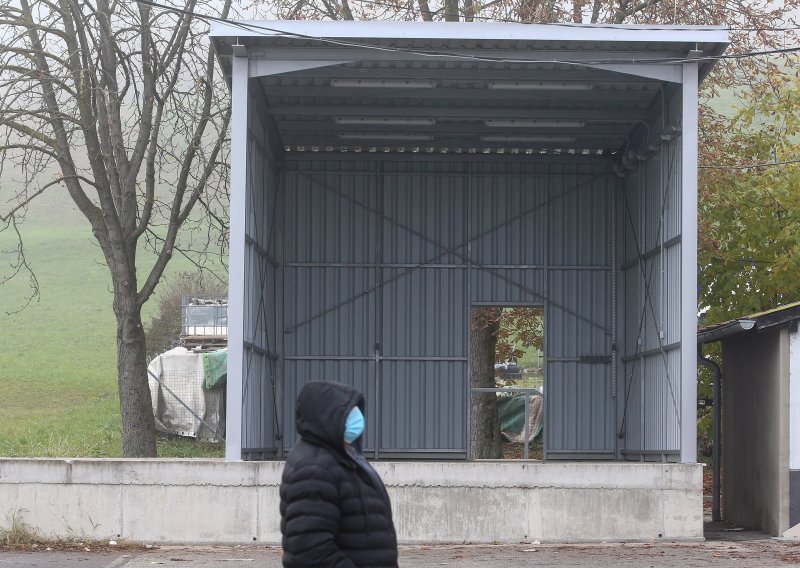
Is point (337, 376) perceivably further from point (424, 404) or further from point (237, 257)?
point (237, 257)

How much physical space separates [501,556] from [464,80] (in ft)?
21.7

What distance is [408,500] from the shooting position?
47.0 ft

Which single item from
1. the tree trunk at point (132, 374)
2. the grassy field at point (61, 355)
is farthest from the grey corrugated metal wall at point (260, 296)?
the grassy field at point (61, 355)

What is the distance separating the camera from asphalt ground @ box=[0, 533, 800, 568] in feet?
41.0

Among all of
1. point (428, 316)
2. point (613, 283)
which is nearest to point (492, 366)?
point (428, 316)

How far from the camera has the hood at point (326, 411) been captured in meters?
4.92

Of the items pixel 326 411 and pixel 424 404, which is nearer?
pixel 326 411

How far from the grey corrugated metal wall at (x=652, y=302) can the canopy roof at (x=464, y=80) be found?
903 millimetres

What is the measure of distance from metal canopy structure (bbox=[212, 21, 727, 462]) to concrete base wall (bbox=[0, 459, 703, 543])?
322 centimetres

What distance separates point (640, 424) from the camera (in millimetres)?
19391

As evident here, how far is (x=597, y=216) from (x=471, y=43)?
6.32 metres

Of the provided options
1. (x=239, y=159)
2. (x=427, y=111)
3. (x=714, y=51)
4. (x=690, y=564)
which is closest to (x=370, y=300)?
(x=427, y=111)

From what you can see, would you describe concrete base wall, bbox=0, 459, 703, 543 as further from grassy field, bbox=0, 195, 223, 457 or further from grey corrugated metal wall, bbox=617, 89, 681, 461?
grassy field, bbox=0, 195, 223, 457

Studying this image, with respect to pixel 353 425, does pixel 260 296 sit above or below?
above
